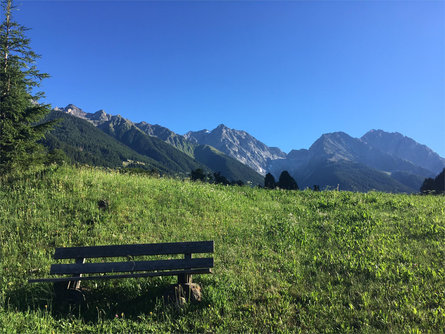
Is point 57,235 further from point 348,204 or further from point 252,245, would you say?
point 348,204

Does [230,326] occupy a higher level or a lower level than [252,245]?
lower

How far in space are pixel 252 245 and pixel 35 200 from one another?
28.1ft

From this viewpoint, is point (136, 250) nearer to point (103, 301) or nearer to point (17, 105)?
point (103, 301)

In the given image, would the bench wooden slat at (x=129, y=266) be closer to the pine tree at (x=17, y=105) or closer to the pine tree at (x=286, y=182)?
the pine tree at (x=17, y=105)

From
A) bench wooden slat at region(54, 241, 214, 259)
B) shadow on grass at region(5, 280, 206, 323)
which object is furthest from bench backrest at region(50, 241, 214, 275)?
shadow on grass at region(5, 280, 206, 323)

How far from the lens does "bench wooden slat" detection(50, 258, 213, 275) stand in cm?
534

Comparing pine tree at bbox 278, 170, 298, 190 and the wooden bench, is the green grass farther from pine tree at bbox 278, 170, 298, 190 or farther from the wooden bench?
pine tree at bbox 278, 170, 298, 190

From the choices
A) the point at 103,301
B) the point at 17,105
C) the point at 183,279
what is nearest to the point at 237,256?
the point at 183,279

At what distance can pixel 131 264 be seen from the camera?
548 centimetres

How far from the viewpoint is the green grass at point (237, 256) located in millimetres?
4621

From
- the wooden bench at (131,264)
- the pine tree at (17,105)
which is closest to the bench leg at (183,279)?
the wooden bench at (131,264)

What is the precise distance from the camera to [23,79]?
15.7 meters

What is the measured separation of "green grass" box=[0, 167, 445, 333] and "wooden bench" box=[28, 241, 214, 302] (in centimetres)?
49

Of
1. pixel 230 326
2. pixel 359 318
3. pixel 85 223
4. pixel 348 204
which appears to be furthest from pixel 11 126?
pixel 348 204
